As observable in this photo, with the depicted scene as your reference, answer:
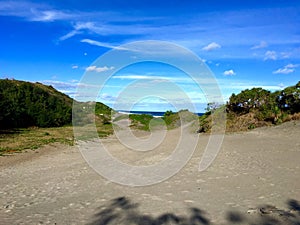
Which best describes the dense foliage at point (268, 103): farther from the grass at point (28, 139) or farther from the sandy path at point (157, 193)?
the grass at point (28, 139)

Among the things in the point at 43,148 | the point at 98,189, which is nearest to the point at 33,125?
the point at 43,148

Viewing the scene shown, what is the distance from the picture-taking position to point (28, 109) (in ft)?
111

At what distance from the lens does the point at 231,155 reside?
10.8 m

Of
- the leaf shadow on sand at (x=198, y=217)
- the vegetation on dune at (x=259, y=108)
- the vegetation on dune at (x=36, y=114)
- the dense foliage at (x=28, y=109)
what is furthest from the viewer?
the dense foliage at (x=28, y=109)

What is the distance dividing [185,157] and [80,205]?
584cm

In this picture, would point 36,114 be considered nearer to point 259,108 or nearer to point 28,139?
point 28,139

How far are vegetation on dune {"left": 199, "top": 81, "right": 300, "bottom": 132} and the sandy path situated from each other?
836cm

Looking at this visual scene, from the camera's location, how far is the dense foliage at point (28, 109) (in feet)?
96.7

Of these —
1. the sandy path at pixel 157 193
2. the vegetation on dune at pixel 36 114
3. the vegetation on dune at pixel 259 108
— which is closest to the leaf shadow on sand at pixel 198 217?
the sandy path at pixel 157 193

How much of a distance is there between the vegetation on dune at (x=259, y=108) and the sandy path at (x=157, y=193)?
8.36 metres

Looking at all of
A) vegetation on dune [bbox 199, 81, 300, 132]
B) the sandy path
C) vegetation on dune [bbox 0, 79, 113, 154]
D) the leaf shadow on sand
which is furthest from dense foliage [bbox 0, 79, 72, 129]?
the leaf shadow on sand

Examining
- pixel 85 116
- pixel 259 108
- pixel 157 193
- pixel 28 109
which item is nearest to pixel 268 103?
pixel 259 108

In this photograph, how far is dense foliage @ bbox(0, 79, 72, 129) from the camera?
2947 cm

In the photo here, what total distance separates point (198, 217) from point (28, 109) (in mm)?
32579
